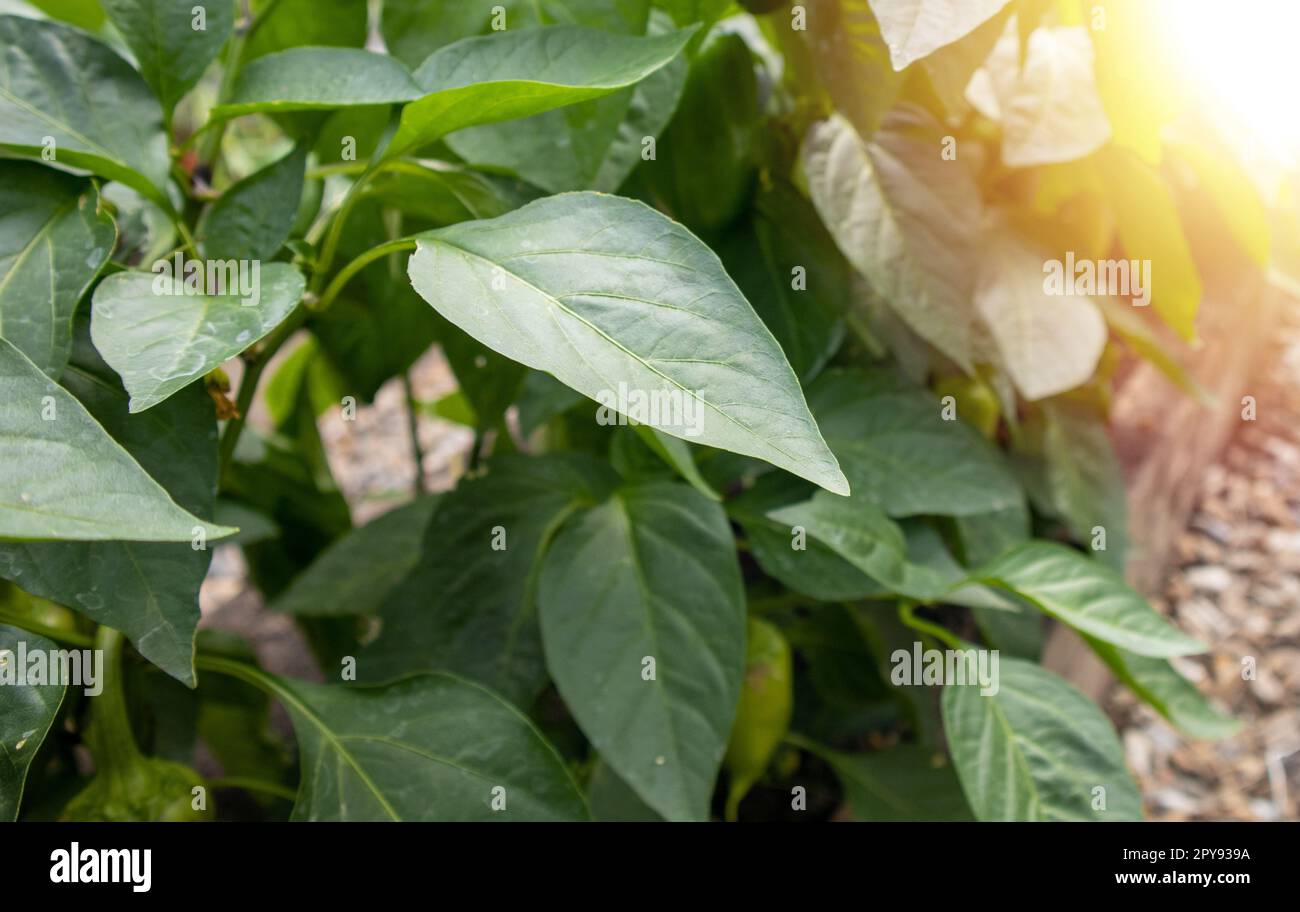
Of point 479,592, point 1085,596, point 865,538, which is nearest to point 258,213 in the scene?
point 479,592

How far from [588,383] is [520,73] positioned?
22 cm

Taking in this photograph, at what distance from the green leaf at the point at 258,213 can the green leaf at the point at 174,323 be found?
6 centimetres

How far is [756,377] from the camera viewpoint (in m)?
0.43

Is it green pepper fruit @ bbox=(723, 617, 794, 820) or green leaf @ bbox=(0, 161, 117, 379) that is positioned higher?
green leaf @ bbox=(0, 161, 117, 379)

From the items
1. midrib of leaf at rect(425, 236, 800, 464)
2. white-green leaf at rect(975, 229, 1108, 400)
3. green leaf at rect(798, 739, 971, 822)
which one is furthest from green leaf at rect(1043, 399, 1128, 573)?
midrib of leaf at rect(425, 236, 800, 464)

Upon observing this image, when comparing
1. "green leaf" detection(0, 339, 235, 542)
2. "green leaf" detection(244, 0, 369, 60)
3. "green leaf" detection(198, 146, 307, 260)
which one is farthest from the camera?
"green leaf" detection(244, 0, 369, 60)

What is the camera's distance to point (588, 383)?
0.43 m

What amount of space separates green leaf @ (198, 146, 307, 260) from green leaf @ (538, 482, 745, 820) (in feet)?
0.85

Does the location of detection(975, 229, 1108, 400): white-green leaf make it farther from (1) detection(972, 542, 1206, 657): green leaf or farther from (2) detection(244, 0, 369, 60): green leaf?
(2) detection(244, 0, 369, 60): green leaf

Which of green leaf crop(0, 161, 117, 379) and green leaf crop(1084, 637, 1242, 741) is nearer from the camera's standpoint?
green leaf crop(0, 161, 117, 379)

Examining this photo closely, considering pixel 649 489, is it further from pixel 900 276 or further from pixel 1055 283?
pixel 1055 283

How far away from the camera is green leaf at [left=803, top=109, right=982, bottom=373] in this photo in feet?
2.41

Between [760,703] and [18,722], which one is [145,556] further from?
[760,703]
